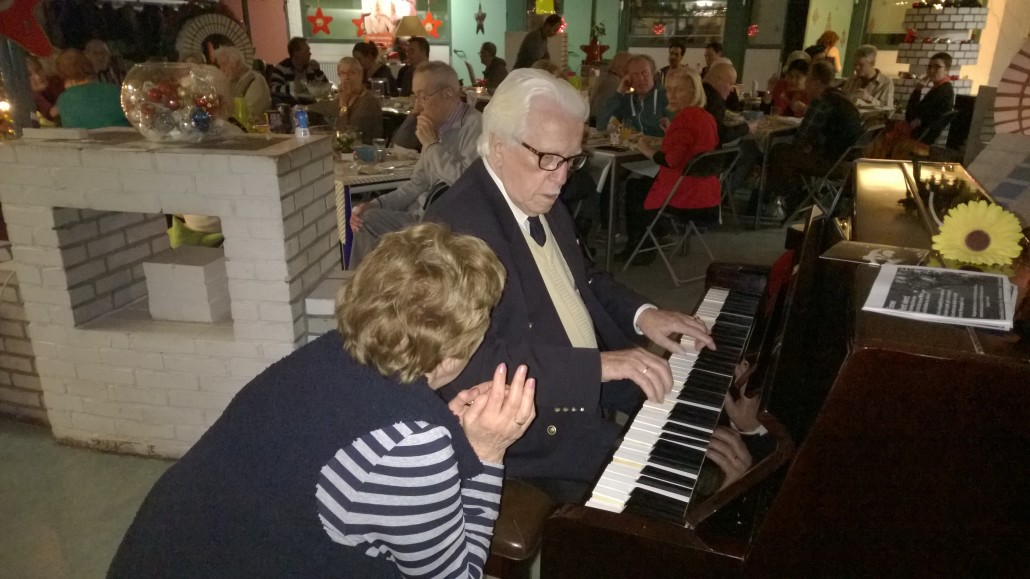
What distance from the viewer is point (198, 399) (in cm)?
249

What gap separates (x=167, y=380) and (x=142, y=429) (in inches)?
10.1

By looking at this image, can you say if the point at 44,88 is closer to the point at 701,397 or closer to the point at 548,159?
the point at 548,159

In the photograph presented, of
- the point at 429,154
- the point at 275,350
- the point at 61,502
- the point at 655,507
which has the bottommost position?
the point at 61,502

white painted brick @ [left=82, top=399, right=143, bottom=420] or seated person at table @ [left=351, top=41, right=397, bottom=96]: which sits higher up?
seated person at table @ [left=351, top=41, right=397, bottom=96]

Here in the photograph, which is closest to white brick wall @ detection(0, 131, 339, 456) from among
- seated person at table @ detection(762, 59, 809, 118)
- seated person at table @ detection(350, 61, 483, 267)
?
seated person at table @ detection(350, 61, 483, 267)

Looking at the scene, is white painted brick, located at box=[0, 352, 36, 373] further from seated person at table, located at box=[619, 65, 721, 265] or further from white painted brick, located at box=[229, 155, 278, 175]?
seated person at table, located at box=[619, 65, 721, 265]

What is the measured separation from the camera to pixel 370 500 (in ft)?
3.18

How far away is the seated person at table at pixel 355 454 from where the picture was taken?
3.20 feet

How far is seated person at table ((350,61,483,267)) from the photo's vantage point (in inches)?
136

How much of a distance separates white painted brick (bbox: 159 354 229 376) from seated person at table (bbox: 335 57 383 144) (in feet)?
9.02

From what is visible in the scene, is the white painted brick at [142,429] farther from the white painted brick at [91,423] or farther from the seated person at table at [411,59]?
the seated person at table at [411,59]

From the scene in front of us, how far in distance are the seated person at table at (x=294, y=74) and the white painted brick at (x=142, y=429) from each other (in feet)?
16.7

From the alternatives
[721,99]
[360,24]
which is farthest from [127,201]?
[360,24]

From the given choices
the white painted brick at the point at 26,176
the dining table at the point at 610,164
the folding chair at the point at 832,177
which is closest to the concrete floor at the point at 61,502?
the white painted brick at the point at 26,176
